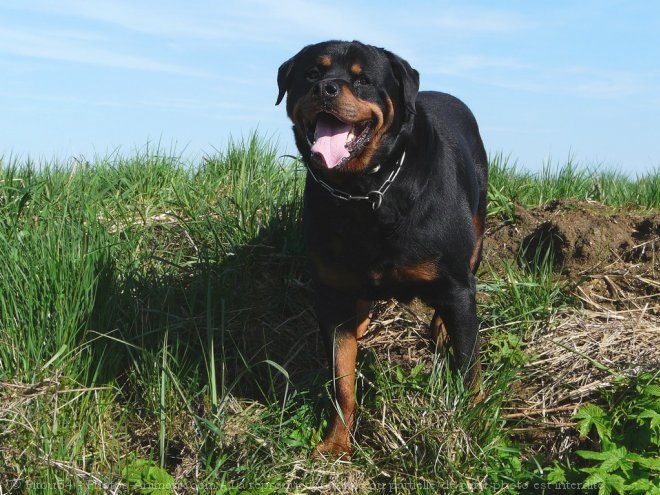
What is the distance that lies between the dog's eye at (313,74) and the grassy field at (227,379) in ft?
3.75

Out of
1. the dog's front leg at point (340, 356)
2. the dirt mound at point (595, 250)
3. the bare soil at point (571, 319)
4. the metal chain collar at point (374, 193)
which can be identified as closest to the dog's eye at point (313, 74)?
the metal chain collar at point (374, 193)

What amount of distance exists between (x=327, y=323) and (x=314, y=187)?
0.61 metres

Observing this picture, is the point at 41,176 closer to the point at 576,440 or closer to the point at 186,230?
the point at 186,230

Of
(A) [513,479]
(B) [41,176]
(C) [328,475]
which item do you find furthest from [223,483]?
(B) [41,176]

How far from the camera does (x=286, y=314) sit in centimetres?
454

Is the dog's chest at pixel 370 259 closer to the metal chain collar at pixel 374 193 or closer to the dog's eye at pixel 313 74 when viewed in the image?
the metal chain collar at pixel 374 193

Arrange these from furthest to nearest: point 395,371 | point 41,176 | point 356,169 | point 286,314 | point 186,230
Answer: point 41,176, point 186,230, point 286,314, point 395,371, point 356,169

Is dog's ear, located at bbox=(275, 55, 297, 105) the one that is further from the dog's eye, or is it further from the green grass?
the green grass

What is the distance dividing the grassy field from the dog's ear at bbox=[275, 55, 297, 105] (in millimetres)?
970

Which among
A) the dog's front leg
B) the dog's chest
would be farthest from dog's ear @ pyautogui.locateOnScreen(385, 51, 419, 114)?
the dog's front leg

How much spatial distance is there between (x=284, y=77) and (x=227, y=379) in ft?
4.80

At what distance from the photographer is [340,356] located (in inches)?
150

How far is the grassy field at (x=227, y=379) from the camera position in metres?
3.44

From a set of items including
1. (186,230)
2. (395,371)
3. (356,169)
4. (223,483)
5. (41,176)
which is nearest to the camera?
(223,483)
